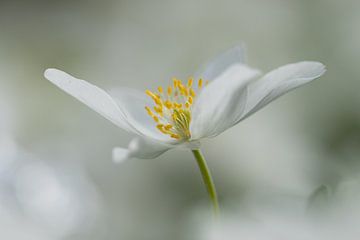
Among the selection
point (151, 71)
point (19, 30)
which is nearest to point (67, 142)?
point (151, 71)

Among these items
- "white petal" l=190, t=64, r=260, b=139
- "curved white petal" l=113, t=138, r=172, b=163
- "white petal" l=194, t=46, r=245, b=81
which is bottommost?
"curved white petal" l=113, t=138, r=172, b=163

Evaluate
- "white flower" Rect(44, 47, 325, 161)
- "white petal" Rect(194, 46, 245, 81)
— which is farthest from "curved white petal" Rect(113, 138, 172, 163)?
"white petal" Rect(194, 46, 245, 81)

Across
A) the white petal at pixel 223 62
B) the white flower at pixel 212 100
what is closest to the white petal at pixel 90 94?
the white flower at pixel 212 100

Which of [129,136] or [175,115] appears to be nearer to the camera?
[175,115]

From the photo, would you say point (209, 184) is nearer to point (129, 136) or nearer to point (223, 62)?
point (223, 62)

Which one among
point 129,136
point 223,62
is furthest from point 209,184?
point 129,136

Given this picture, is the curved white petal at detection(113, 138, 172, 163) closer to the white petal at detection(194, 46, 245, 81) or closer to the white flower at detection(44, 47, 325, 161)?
the white flower at detection(44, 47, 325, 161)

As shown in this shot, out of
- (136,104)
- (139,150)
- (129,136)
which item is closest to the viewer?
(139,150)

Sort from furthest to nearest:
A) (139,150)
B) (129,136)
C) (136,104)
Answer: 1. (129,136)
2. (136,104)
3. (139,150)
